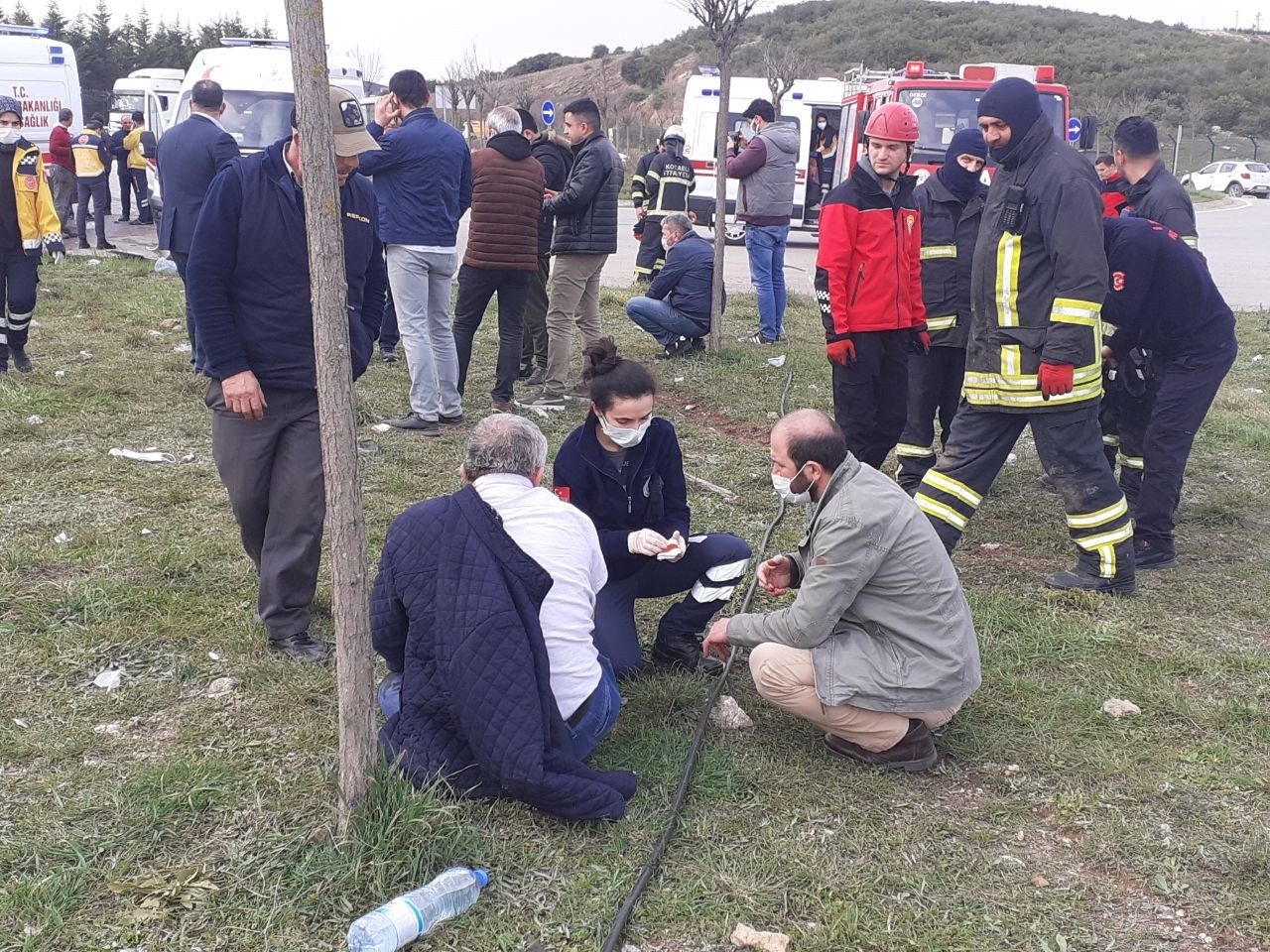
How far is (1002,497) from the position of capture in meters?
6.30

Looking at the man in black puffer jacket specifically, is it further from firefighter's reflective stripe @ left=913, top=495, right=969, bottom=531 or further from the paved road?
the paved road

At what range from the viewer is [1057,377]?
4477 mm

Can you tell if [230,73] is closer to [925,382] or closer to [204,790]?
[925,382]

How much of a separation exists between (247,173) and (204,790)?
6.68 ft

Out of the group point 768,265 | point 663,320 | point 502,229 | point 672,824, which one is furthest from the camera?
point 768,265

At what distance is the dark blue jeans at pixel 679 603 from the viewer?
389 cm

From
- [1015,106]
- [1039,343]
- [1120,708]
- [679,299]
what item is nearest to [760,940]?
[1120,708]

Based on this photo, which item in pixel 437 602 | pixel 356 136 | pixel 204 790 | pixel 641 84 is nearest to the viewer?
pixel 437 602

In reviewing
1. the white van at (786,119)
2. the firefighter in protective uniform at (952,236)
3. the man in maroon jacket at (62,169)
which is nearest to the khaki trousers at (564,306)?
the firefighter in protective uniform at (952,236)

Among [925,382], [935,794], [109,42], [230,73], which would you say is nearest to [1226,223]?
[230,73]

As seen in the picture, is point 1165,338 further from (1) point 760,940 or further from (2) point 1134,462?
(1) point 760,940

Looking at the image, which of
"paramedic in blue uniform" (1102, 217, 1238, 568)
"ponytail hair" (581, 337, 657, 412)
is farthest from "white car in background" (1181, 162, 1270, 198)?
"ponytail hair" (581, 337, 657, 412)

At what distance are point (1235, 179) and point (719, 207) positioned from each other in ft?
118

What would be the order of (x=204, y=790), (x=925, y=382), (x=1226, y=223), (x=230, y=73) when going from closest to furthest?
1. (x=204, y=790)
2. (x=925, y=382)
3. (x=230, y=73)
4. (x=1226, y=223)
